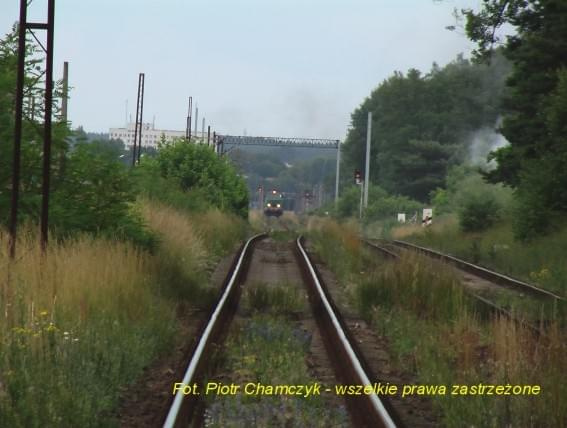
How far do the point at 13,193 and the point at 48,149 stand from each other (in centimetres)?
83

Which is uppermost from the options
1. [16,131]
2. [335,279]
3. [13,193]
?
[16,131]

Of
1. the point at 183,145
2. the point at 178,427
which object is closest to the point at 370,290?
the point at 178,427

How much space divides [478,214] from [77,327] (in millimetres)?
32795

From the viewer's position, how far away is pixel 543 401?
7516 millimetres

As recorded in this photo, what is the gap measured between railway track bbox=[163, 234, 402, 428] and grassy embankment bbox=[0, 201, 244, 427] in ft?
1.80

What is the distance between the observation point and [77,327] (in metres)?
9.66

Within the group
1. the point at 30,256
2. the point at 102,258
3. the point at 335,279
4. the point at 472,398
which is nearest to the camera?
the point at 472,398

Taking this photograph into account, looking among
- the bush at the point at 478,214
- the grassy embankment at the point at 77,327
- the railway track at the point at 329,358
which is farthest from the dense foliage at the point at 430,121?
the grassy embankment at the point at 77,327

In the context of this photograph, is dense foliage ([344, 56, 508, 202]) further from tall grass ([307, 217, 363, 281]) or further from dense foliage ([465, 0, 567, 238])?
tall grass ([307, 217, 363, 281])

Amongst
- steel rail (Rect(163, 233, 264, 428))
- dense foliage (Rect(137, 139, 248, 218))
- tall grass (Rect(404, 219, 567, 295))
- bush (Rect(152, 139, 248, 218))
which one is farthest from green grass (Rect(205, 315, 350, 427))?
bush (Rect(152, 139, 248, 218))

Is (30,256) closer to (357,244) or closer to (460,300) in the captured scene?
(460,300)

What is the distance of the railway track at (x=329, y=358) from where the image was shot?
7461 millimetres

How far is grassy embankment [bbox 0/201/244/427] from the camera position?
712cm

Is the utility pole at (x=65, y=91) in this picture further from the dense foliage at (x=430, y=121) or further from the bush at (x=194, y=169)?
the dense foliage at (x=430, y=121)
